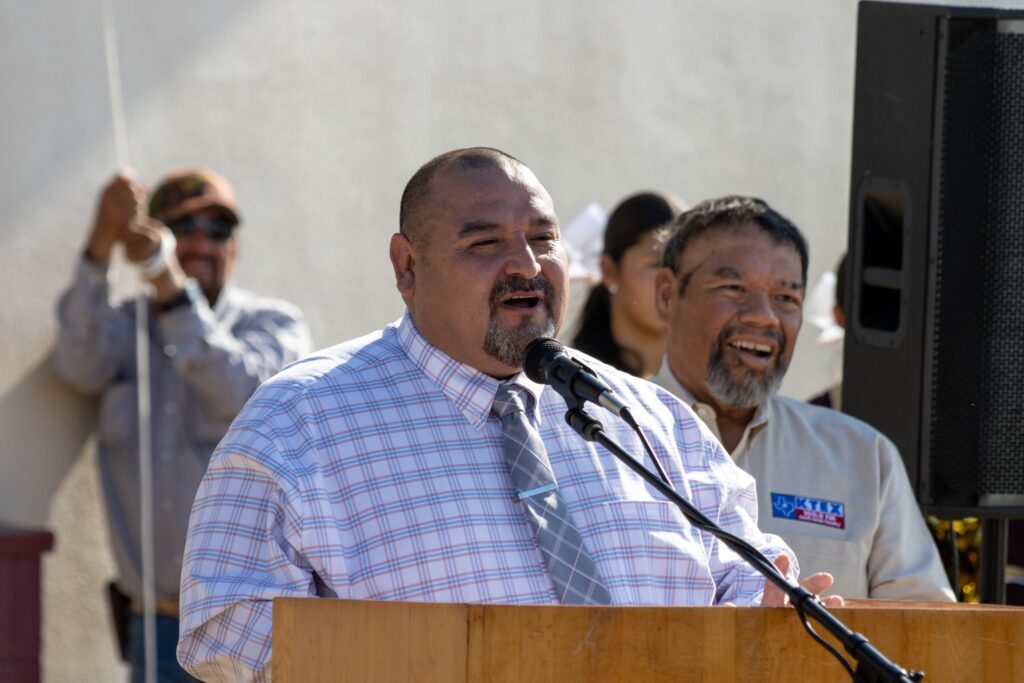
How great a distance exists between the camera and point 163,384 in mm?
5676

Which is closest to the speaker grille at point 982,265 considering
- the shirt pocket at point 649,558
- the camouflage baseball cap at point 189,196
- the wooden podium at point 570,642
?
the shirt pocket at point 649,558

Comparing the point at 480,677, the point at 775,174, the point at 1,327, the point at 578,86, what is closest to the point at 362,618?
the point at 480,677

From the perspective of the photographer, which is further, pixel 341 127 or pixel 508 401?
pixel 341 127

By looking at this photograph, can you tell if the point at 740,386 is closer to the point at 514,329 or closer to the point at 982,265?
the point at 982,265

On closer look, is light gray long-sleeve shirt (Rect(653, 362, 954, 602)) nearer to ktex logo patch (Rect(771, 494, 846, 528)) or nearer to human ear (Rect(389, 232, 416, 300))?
ktex logo patch (Rect(771, 494, 846, 528))

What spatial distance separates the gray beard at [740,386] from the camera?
4055mm

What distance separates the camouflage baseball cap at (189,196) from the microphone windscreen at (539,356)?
326cm

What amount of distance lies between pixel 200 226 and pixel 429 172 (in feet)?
8.65

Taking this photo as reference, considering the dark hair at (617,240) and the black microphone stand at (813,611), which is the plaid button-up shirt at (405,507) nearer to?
the black microphone stand at (813,611)

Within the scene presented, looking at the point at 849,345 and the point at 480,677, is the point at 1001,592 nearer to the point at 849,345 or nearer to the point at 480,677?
the point at 849,345

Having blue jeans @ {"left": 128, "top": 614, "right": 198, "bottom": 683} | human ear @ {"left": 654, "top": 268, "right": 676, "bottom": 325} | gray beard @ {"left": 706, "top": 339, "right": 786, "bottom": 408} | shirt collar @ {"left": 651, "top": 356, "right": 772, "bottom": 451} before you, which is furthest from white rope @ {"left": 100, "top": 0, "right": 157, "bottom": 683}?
gray beard @ {"left": 706, "top": 339, "right": 786, "bottom": 408}

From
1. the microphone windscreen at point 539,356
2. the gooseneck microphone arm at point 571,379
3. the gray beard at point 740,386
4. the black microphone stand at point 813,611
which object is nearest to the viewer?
the black microphone stand at point 813,611

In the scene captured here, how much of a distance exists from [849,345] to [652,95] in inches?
130

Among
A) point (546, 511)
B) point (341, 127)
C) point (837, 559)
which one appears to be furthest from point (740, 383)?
point (341, 127)
